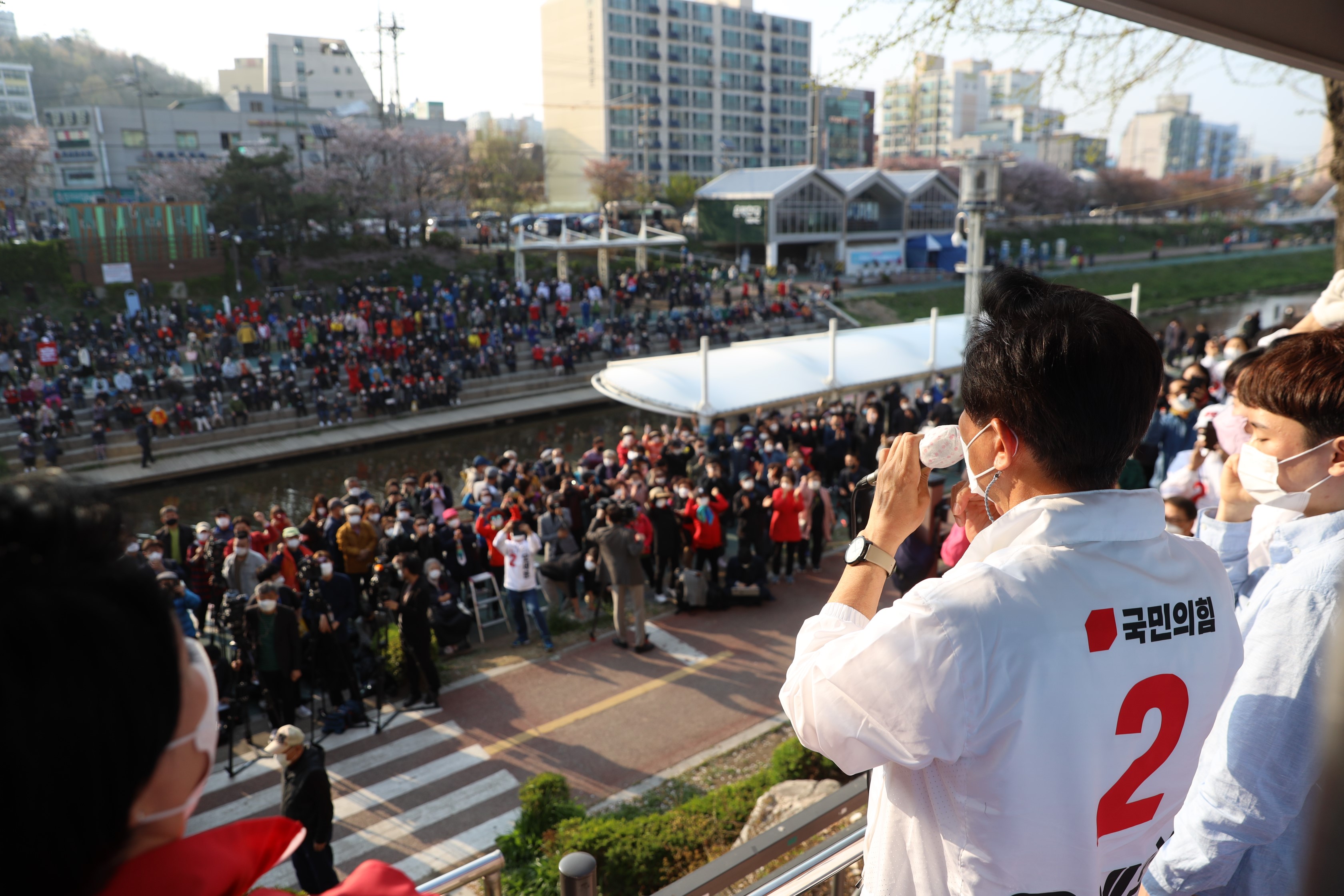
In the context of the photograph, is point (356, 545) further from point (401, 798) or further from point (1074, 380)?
point (1074, 380)

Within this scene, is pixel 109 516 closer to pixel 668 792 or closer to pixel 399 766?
pixel 668 792

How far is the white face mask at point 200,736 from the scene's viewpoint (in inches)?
38.7

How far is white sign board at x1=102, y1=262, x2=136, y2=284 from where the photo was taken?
3038 centimetres

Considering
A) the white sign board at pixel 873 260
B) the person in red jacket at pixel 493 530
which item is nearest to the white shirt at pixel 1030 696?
the person in red jacket at pixel 493 530

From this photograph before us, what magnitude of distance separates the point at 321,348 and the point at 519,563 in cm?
1962

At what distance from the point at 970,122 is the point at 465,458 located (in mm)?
133060

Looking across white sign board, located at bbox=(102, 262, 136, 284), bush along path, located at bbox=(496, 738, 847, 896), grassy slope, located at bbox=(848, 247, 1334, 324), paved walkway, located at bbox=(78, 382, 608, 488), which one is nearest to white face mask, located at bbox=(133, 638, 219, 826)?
bush along path, located at bbox=(496, 738, 847, 896)

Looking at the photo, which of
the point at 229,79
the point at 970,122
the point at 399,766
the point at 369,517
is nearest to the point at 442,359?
the point at 369,517

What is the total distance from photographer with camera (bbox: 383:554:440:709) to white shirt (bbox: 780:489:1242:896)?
737 cm

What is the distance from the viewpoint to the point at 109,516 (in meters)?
0.96

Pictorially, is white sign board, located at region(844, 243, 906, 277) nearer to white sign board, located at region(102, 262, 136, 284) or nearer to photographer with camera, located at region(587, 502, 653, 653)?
white sign board, located at region(102, 262, 136, 284)

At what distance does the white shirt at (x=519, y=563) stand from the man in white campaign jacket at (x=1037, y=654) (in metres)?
8.25

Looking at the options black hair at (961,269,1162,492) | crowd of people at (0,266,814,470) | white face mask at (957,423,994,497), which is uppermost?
black hair at (961,269,1162,492)

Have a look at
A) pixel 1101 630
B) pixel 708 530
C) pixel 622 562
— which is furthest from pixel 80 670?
pixel 708 530
